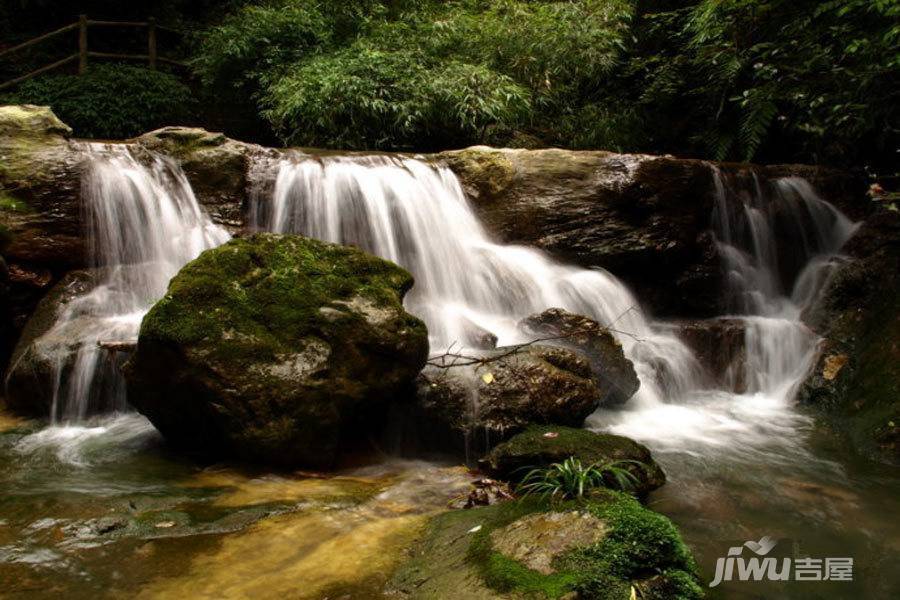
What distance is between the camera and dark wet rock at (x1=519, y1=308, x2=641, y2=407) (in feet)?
18.5

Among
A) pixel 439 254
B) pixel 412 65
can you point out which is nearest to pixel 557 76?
pixel 412 65

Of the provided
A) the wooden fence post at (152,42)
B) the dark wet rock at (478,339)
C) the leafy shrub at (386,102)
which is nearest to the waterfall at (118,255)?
the dark wet rock at (478,339)

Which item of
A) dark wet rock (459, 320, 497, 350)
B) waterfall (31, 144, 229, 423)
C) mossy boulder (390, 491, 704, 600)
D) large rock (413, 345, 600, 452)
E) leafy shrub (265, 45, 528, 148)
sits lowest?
mossy boulder (390, 491, 704, 600)

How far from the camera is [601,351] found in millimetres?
5668

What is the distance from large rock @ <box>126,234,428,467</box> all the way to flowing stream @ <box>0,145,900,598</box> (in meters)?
0.32

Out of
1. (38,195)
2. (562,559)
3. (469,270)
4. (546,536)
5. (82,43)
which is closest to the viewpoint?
(562,559)

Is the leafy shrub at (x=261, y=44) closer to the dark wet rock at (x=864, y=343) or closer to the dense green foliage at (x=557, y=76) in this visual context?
the dense green foliage at (x=557, y=76)

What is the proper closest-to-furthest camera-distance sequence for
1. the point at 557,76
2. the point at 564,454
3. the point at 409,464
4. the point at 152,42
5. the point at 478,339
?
1. the point at 564,454
2. the point at 409,464
3. the point at 478,339
4. the point at 557,76
5. the point at 152,42

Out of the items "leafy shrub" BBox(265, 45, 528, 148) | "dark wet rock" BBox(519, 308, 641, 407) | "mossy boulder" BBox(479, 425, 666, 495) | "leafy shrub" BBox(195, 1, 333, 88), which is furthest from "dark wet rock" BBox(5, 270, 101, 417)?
"leafy shrub" BBox(195, 1, 333, 88)

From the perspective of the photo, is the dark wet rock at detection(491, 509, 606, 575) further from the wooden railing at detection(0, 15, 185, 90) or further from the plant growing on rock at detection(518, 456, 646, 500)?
the wooden railing at detection(0, 15, 185, 90)

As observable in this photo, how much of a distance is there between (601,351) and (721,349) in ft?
7.43

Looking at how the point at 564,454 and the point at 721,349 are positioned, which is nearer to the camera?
the point at 564,454

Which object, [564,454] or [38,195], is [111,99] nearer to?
[38,195]

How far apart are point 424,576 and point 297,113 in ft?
30.2
